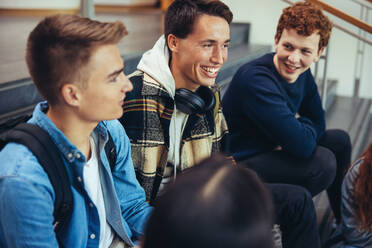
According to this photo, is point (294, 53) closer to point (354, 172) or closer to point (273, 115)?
point (273, 115)

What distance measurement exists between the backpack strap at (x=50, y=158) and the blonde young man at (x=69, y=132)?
0.01 meters

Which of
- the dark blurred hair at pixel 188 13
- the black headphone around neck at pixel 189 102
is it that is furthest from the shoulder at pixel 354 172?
the dark blurred hair at pixel 188 13

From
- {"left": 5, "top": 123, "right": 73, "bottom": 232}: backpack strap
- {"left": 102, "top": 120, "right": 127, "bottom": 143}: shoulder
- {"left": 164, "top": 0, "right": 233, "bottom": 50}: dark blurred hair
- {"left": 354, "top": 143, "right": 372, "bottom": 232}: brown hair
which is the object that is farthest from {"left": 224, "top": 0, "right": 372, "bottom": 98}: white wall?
{"left": 5, "top": 123, "right": 73, "bottom": 232}: backpack strap

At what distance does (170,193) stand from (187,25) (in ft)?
4.33

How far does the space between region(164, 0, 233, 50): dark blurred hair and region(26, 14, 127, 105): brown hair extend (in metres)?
0.63

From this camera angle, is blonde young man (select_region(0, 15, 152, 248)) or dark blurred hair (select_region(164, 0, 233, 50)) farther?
dark blurred hair (select_region(164, 0, 233, 50))

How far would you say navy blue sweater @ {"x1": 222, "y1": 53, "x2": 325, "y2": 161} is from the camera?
6.27ft

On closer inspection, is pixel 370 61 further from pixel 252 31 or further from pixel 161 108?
pixel 161 108

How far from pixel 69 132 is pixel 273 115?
41.4 inches

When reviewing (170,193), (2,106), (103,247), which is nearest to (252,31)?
(2,106)

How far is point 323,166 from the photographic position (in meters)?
1.95

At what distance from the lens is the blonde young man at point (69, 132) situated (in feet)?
3.14

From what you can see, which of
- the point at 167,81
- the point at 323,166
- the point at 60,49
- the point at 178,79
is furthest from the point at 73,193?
the point at 323,166

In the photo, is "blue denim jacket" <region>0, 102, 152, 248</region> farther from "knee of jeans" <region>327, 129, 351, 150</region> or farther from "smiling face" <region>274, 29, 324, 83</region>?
"knee of jeans" <region>327, 129, 351, 150</region>
